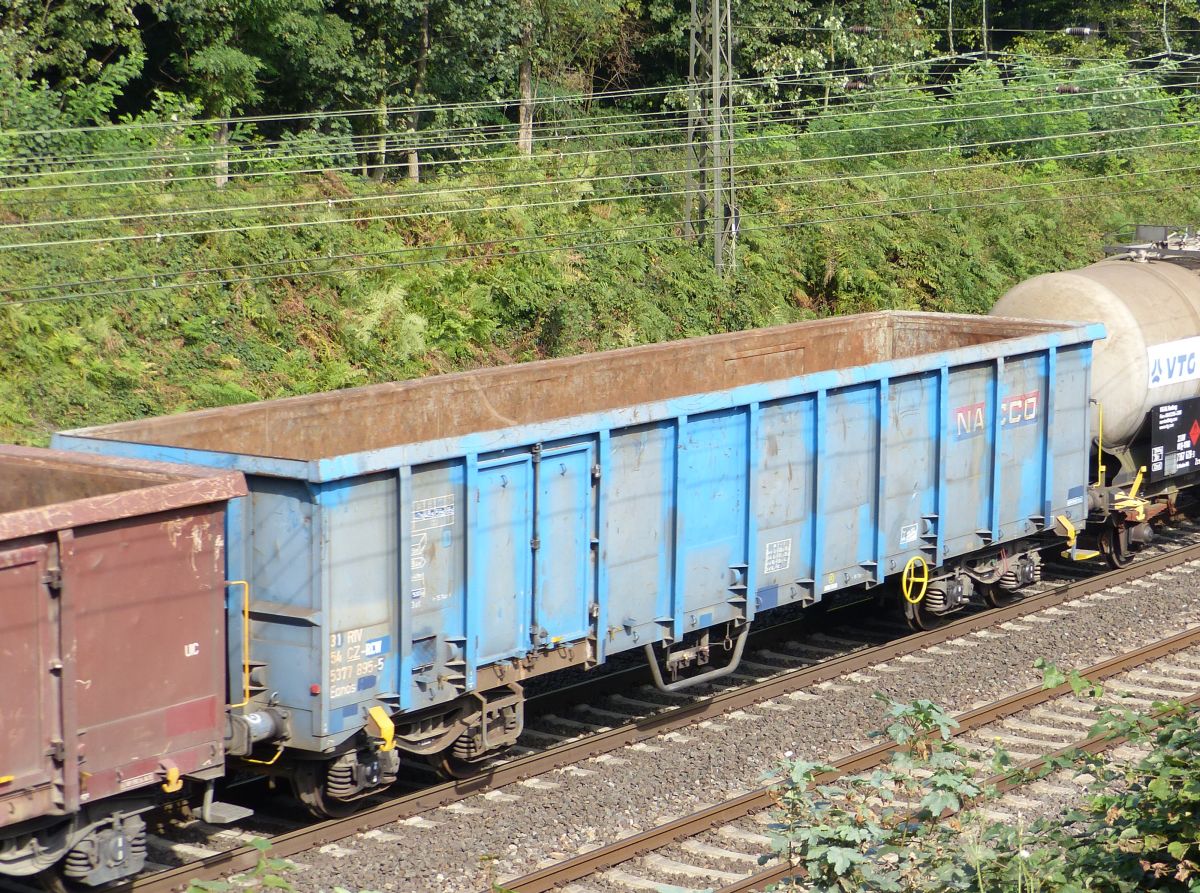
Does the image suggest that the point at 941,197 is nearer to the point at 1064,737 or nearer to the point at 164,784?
the point at 1064,737

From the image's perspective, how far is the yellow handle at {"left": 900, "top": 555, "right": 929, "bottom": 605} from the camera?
1287 cm

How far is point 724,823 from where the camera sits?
31.1ft

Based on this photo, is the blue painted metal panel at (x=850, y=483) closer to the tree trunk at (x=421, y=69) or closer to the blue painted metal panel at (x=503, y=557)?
the blue painted metal panel at (x=503, y=557)

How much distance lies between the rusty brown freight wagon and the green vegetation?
3.44 meters

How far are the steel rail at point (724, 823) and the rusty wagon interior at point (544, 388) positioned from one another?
3.48 meters

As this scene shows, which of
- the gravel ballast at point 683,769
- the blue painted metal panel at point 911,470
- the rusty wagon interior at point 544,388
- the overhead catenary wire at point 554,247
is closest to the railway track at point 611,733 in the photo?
the gravel ballast at point 683,769

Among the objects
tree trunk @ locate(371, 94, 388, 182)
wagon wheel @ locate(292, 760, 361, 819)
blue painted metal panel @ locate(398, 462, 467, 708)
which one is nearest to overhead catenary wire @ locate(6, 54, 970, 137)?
tree trunk @ locate(371, 94, 388, 182)

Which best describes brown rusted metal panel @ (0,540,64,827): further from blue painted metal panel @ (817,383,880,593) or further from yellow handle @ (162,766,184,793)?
blue painted metal panel @ (817,383,880,593)

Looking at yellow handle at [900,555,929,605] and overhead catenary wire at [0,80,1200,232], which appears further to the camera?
overhead catenary wire at [0,80,1200,232]

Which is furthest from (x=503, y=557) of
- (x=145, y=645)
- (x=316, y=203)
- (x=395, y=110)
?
(x=395, y=110)

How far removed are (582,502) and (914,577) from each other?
431 centimetres

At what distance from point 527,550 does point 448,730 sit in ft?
4.29

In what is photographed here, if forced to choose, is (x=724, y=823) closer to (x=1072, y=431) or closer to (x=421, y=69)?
(x=1072, y=431)

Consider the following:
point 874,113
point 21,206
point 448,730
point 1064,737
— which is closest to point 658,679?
point 448,730
